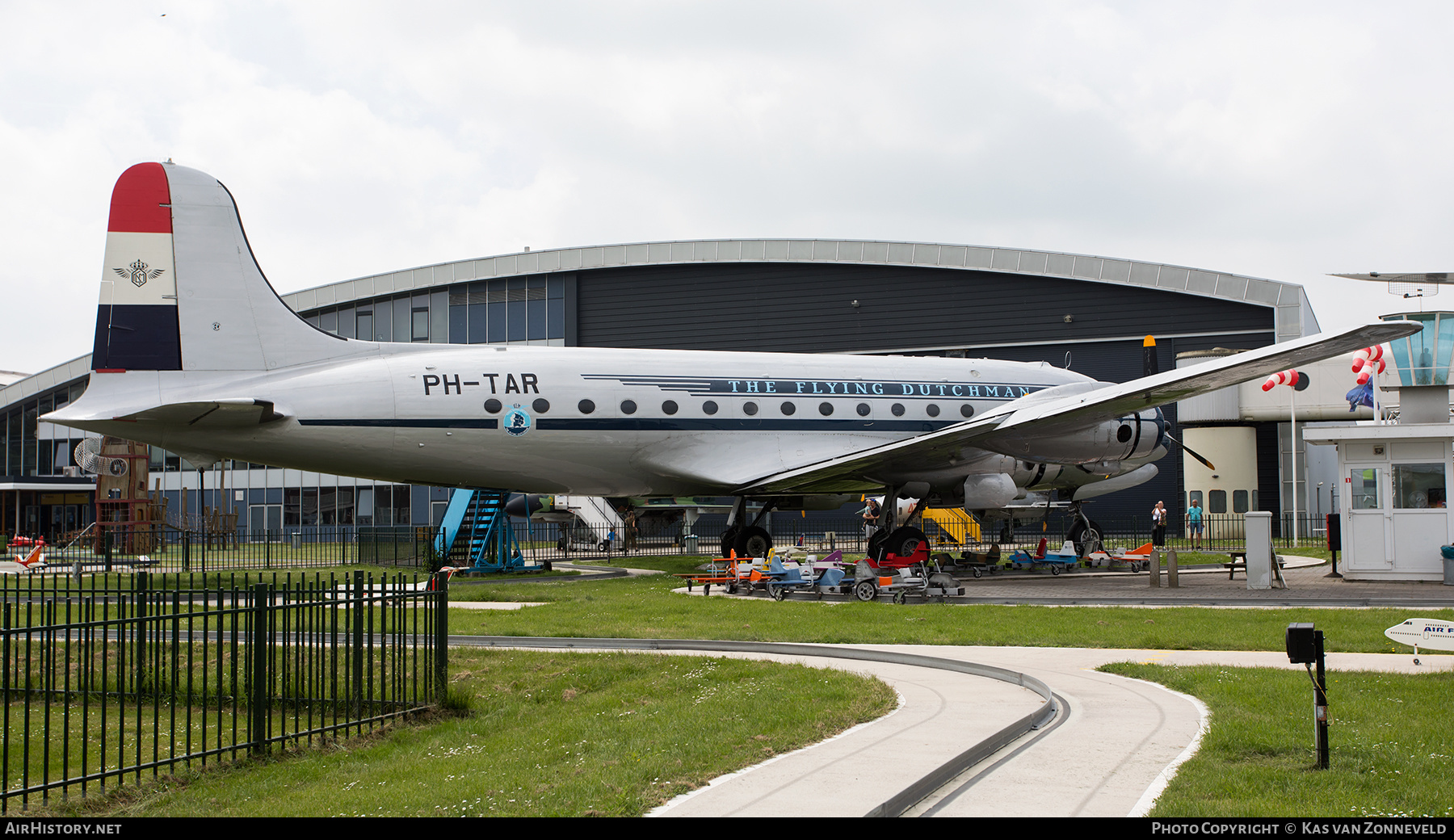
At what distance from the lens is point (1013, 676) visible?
11336mm

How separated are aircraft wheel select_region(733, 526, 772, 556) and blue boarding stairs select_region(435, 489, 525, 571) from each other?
658cm

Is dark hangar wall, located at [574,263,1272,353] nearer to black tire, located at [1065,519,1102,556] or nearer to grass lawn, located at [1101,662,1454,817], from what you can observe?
black tire, located at [1065,519,1102,556]

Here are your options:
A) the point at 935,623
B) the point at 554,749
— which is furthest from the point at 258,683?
the point at 935,623

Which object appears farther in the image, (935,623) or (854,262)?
(854,262)

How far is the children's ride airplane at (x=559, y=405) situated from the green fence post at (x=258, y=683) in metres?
12.2

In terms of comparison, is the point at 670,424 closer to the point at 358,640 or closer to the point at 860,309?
the point at 358,640

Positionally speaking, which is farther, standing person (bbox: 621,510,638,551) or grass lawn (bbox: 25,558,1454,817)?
standing person (bbox: 621,510,638,551)

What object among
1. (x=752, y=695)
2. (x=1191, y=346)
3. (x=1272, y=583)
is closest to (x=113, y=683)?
(x=752, y=695)

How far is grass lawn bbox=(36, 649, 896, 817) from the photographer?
7.03 m

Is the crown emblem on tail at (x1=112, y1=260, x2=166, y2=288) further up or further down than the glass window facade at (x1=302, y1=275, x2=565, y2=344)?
further down

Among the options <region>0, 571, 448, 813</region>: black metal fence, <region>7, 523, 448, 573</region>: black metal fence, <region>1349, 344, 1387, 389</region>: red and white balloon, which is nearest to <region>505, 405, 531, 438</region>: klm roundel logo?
<region>7, 523, 448, 573</region>: black metal fence

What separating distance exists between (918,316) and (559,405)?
30.2 metres

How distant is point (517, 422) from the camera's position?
2250cm

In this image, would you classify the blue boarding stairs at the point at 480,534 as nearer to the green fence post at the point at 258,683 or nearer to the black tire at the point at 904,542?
the black tire at the point at 904,542
